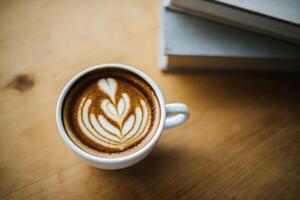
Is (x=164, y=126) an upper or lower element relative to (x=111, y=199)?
upper

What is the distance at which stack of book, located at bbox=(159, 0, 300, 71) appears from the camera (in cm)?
57

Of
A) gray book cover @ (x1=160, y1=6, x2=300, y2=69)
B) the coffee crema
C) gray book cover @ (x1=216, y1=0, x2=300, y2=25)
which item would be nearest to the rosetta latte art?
the coffee crema

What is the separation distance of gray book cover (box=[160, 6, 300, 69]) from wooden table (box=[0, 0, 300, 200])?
78 mm

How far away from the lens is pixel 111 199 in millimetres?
552

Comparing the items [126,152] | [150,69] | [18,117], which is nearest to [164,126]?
[126,152]

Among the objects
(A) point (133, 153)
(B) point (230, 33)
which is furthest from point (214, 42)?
(A) point (133, 153)

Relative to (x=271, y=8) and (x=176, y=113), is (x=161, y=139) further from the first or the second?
(x=271, y=8)

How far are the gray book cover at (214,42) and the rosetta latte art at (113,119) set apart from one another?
134 mm

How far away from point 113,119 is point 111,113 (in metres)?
0.01

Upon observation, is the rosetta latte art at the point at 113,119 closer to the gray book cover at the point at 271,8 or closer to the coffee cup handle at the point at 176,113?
the coffee cup handle at the point at 176,113

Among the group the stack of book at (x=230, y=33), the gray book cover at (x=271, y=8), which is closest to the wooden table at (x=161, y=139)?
the stack of book at (x=230, y=33)

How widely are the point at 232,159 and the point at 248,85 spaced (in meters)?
0.18

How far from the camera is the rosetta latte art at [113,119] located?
1.70 ft

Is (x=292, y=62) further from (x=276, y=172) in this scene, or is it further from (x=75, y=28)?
(x=75, y=28)
